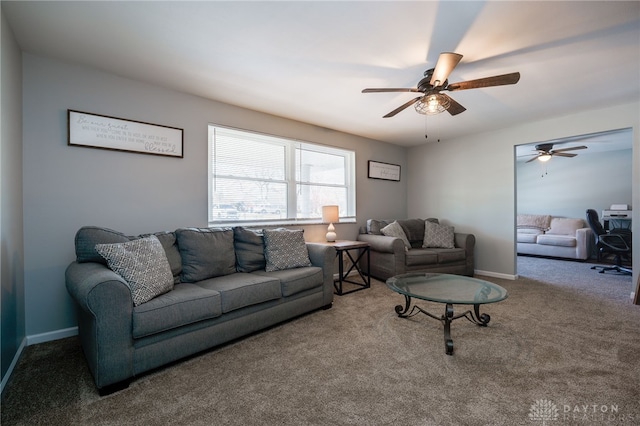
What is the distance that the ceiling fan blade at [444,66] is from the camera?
6.32ft

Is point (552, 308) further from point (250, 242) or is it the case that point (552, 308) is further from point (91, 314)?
point (91, 314)

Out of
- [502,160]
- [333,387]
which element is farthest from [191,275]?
[502,160]

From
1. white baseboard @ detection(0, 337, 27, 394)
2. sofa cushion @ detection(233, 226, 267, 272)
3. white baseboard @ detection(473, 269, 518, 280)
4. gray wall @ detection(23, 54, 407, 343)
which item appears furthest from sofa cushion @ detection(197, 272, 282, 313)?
white baseboard @ detection(473, 269, 518, 280)

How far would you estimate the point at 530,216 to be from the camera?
7.01 m

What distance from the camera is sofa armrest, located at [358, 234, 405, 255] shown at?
12.9 ft

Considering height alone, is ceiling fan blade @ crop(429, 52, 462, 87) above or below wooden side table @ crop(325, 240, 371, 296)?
above

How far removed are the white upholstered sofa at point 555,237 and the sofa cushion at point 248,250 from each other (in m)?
5.69

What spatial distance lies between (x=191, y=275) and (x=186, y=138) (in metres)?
1.52

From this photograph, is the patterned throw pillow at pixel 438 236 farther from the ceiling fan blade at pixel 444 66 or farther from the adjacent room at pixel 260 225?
the ceiling fan blade at pixel 444 66

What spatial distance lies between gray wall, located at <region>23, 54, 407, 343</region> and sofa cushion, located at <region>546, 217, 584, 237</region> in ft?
24.0

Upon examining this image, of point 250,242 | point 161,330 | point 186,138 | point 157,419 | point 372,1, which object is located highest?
point 372,1

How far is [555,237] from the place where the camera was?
607 cm

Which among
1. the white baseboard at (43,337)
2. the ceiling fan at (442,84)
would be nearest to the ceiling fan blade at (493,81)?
the ceiling fan at (442,84)

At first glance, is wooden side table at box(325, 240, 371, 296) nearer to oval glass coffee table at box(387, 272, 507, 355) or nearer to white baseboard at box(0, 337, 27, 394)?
oval glass coffee table at box(387, 272, 507, 355)
